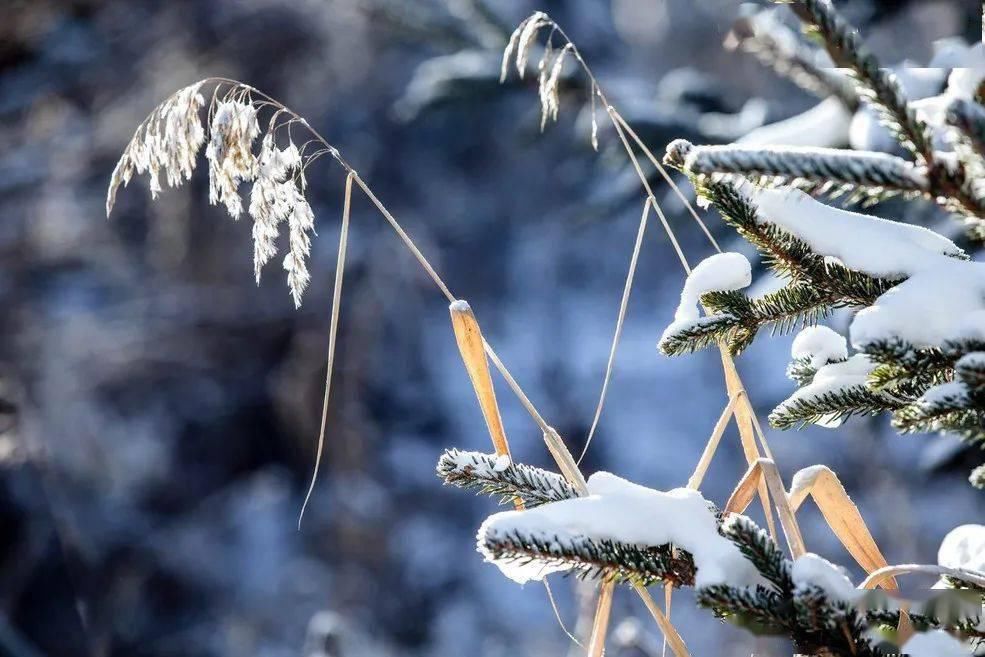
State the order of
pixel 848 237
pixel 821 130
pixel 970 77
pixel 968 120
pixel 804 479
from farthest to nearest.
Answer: pixel 821 130
pixel 804 479
pixel 848 237
pixel 970 77
pixel 968 120

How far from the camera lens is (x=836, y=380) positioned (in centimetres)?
84

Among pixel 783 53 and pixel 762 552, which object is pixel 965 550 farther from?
pixel 783 53

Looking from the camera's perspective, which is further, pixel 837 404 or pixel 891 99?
pixel 837 404

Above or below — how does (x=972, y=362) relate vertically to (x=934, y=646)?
above

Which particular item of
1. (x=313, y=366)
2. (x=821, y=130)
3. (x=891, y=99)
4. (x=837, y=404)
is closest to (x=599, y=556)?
(x=837, y=404)

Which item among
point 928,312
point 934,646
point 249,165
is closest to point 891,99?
point 928,312

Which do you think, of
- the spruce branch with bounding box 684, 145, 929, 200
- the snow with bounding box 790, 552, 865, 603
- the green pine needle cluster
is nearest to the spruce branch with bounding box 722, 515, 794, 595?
the snow with bounding box 790, 552, 865, 603

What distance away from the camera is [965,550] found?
923mm

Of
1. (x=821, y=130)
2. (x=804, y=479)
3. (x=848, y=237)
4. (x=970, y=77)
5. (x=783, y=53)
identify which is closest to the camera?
(x=970, y=77)

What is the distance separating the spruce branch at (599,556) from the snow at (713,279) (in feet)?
0.70

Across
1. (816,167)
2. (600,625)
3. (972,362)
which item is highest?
(816,167)

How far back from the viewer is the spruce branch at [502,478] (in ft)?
2.61

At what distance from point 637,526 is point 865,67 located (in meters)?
0.36

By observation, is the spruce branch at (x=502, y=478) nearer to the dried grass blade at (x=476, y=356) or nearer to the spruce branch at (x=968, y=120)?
the dried grass blade at (x=476, y=356)
